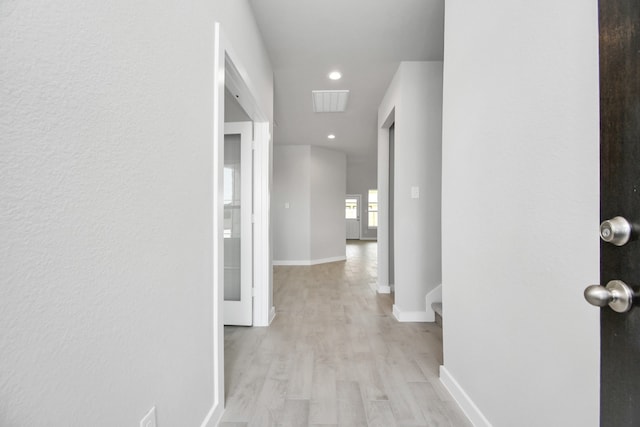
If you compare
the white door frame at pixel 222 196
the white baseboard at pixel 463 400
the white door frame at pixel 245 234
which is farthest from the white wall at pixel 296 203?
the white baseboard at pixel 463 400

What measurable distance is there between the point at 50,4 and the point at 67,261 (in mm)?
520

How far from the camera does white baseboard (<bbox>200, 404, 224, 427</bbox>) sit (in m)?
1.37

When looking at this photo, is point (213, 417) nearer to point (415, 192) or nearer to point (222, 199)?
point (222, 199)

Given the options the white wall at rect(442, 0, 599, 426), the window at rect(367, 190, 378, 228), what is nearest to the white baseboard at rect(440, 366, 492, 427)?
the white wall at rect(442, 0, 599, 426)

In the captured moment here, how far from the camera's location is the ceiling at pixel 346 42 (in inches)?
85.0

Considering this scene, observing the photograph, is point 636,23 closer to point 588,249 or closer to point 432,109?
point 588,249

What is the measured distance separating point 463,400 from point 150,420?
4.78 feet

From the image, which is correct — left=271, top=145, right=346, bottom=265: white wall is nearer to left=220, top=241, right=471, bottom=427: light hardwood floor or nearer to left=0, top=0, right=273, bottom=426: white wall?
left=220, top=241, right=471, bottom=427: light hardwood floor

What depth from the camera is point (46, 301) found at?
0.59m

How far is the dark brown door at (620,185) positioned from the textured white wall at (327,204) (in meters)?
5.92

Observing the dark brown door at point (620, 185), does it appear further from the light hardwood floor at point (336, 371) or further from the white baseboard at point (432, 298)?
the white baseboard at point (432, 298)

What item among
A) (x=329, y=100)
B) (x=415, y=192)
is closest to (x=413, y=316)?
(x=415, y=192)

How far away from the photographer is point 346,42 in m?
2.58

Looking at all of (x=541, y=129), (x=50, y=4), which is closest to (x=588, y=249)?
(x=541, y=129)
